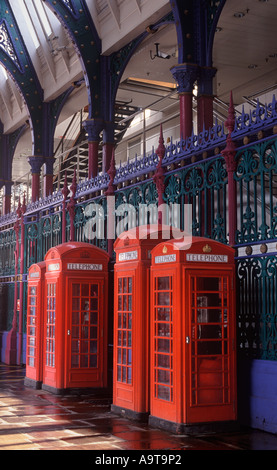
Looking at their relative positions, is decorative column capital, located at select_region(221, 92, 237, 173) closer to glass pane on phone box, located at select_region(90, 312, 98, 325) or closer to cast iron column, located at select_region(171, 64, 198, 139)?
cast iron column, located at select_region(171, 64, 198, 139)

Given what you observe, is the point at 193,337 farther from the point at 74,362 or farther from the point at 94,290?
the point at 74,362

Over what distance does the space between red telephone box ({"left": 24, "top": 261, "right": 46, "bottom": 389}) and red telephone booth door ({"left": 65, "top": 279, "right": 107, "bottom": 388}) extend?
111 centimetres

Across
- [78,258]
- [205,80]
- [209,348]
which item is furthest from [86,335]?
[205,80]

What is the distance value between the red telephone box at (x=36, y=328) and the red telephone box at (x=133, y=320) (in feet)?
9.20

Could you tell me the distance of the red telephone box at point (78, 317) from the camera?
9.91m

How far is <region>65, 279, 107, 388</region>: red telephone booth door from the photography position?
9.98 metres

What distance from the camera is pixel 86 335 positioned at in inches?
398

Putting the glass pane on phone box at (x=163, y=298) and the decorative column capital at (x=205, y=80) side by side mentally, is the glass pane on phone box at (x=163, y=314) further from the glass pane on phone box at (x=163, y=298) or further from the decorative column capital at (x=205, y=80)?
the decorative column capital at (x=205, y=80)

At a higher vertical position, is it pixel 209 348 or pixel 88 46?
pixel 88 46

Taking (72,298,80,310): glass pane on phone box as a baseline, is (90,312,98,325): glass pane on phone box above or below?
below

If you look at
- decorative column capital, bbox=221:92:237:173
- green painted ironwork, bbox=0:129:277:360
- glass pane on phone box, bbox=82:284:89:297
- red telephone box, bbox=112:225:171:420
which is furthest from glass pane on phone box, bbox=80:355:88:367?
decorative column capital, bbox=221:92:237:173

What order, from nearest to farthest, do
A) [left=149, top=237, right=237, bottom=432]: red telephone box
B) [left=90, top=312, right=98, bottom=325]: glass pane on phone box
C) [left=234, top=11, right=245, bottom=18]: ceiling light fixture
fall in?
[left=149, top=237, right=237, bottom=432]: red telephone box, [left=90, top=312, right=98, bottom=325]: glass pane on phone box, [left=234, top=11, right=245, bottom=18]: ceiling light fixture

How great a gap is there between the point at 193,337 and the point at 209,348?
0.28 m
